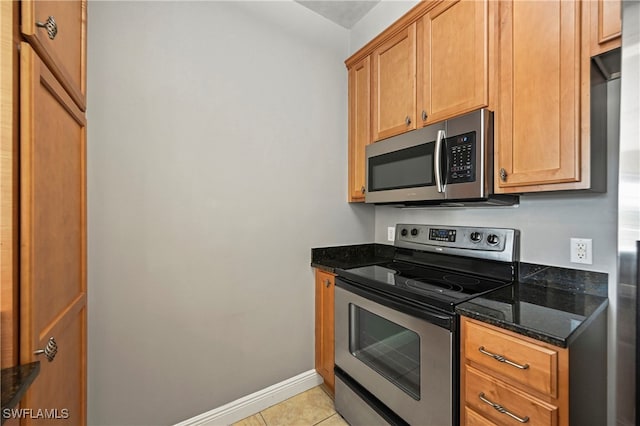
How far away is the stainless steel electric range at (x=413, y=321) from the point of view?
1.17 meters

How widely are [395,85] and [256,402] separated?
2238 mm

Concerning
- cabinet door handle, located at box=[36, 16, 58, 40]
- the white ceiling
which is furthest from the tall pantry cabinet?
the white ceiling

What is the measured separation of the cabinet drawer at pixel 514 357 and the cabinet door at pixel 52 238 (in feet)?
4.44

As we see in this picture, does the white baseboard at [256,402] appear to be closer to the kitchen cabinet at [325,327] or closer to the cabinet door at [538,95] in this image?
the kitchen cabinet at [325,327]

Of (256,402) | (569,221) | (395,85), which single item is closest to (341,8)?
(395,85)

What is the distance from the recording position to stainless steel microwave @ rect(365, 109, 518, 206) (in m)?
1.31

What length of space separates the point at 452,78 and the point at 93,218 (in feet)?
6.36

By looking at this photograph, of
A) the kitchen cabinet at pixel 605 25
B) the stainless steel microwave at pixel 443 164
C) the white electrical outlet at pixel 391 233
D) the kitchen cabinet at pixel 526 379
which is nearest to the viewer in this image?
the kitchen cabinet at pixel 526 379

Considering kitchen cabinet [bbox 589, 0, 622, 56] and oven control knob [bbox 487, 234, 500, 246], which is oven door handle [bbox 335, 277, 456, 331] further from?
kitchen cabinet [bbox 589, 0, 622, 56]

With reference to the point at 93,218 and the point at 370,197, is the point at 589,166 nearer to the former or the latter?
the point at 370,197

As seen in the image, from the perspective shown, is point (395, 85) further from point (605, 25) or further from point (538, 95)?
point (605, 25)

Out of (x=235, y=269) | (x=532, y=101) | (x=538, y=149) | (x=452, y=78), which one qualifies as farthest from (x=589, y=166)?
(x=235, y=269)

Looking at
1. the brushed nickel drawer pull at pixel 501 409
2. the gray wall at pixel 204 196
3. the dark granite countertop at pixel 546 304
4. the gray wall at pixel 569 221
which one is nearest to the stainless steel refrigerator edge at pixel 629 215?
the dark granite countertop at pixel 546 304

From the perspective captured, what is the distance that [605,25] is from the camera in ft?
3.24
